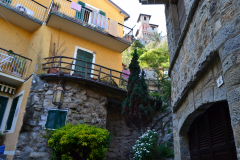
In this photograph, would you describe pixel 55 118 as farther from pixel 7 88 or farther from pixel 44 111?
pixel 7 88

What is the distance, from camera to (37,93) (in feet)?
23.5

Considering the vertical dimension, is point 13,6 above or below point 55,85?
above

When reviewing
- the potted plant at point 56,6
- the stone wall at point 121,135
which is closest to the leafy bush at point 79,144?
the stone wall at point 121,135

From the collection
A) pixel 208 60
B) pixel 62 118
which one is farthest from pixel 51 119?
pixel 208 60

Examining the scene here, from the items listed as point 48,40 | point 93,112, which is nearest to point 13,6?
point 48,40

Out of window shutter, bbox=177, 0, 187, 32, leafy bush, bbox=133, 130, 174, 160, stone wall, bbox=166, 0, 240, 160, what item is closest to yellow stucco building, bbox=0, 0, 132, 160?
leafy bush, bbox=133, 130, 174, 160

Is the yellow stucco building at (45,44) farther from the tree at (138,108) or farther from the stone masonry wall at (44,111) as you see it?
the tree at (138,108)

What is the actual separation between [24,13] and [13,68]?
8.38 ft

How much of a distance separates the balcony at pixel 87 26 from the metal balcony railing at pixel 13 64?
7.14 ft

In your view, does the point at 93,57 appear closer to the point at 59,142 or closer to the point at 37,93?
the point at 37,93

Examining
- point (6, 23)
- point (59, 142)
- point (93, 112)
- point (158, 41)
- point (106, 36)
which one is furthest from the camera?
point (158, 41)

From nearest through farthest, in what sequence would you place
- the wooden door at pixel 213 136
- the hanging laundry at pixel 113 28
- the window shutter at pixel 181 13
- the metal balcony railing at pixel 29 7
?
1. the wooden door at pixel 213 136
2. the window shutter at pixel 181 13
3. the metal balcony railing at pixel 29 7
4. the hanging laundry at pixel 113 28

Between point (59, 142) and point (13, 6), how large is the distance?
21.5 ft

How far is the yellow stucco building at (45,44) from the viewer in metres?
7.67
